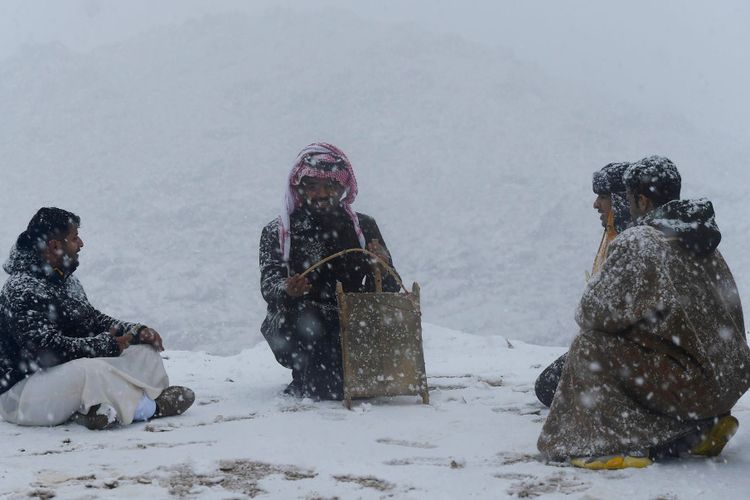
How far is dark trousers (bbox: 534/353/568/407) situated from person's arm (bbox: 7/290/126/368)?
2.55 metres

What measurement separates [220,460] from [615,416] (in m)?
1.61

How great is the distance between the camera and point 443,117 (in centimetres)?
6103

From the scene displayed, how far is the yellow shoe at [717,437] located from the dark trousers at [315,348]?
2472 millimetres

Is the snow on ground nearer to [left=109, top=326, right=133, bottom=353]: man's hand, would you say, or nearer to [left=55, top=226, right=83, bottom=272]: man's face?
[left=109, top=326, right=133, bottom=353]: man's hand

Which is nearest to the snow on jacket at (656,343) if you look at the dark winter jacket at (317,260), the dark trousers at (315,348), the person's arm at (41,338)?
the dark trousers at (315,348)

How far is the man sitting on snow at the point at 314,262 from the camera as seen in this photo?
5.00 m

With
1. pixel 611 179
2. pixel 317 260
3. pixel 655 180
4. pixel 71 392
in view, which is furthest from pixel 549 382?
pixel 71 392

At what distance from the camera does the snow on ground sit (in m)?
2.65

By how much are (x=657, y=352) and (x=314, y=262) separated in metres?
2.75

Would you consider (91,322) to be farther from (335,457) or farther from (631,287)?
(631,287)

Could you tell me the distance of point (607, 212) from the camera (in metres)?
4.46

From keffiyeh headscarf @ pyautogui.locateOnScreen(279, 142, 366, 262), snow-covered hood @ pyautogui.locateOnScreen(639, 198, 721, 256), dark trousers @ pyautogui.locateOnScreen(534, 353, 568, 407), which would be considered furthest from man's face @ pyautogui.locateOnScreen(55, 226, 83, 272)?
snow-covered hood @ pyautogui.locateOnScreen(639, 198, 721, 256)

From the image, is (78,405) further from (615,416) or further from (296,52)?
(296,52)

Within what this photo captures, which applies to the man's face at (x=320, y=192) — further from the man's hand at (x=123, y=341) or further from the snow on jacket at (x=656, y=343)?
the snow on jacket at (x=656, y=343)
